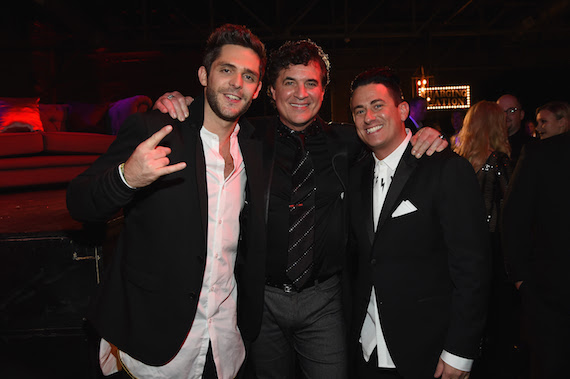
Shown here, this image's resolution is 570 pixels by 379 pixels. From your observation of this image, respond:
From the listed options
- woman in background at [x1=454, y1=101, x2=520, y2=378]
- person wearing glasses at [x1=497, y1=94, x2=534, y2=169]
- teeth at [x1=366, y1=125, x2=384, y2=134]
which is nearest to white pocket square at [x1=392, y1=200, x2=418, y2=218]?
teeth at [x1=366, y1=125, x2=384, y2=134]

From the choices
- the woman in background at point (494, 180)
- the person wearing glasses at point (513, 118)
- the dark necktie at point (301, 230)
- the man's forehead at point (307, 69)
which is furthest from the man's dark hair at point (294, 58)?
the person wearing glasses at point (513, 118)

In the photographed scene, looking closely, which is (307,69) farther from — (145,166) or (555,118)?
(555,118)

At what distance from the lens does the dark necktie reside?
1.80m

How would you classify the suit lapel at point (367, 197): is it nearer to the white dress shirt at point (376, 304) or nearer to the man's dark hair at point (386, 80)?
the white dress shirt at point (376, 304)

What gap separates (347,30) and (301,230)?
6.59 meters

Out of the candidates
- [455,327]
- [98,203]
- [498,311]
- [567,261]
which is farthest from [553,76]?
[98,203]

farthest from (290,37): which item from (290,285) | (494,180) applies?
(290,285)

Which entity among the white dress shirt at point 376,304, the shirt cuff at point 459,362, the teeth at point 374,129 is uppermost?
the teeth at point 374,129

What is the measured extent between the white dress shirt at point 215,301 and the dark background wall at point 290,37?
223 inches

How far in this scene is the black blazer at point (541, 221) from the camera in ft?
5.72

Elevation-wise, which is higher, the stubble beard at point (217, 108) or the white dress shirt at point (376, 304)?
the stubble beard at point (217, 108)

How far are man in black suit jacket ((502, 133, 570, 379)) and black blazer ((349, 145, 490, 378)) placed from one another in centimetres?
58

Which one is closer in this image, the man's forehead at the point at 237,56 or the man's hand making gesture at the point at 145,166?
the man's hand making gesture at the point at 145,166

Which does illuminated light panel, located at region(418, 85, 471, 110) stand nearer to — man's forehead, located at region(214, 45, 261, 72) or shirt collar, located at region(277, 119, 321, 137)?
shirt collar, located at region(277, 119, 321, 137)
